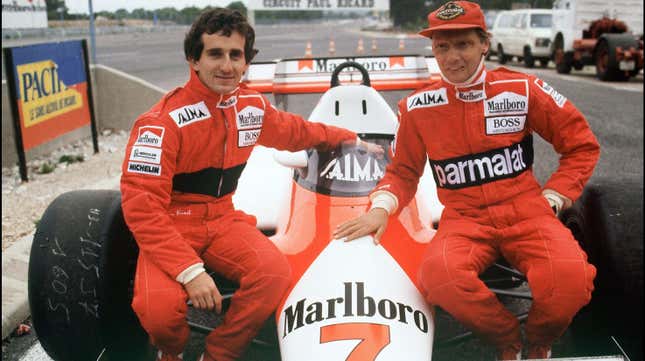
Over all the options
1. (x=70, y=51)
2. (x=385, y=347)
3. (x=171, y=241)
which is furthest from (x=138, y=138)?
(x=70, y=51)

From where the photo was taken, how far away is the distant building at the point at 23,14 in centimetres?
655

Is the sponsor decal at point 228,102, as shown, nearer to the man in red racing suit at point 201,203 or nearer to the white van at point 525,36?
the man in red racing suit at point 201,203

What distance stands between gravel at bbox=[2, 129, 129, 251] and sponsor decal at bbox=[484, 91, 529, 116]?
315cm

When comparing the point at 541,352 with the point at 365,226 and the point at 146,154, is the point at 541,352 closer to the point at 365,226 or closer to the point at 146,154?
the point at 365,226

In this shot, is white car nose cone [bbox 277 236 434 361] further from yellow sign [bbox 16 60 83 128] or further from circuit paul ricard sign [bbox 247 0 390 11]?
circuit paul ricard sign [bbox 247 0 390 11]

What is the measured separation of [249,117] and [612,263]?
1537mm

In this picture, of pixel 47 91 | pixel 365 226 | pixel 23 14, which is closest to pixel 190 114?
pixel 365 226

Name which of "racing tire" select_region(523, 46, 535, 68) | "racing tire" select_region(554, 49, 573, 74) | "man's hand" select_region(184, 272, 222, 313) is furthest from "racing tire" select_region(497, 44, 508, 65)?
"man's hand" select_region(184, 272, 222, 313)

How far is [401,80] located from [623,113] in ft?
19.9

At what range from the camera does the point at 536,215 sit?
2.43m

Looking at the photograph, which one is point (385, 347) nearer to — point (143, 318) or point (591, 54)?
point (143, 318)

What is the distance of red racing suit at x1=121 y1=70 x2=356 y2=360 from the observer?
227cm

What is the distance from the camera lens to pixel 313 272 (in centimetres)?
244

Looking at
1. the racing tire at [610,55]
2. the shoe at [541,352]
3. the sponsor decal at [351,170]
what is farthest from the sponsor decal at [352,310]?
the racing tire at [610,55]
